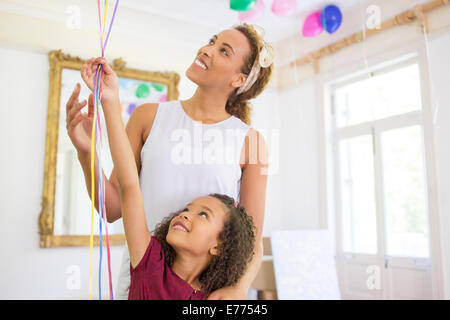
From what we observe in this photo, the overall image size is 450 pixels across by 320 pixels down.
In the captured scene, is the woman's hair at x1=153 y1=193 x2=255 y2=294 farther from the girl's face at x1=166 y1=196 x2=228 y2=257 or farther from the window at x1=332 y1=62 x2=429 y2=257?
the window at x1=332 y1=62 x2=429 y2=257

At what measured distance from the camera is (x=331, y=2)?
260 centimetres

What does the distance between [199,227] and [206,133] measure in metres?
0.18

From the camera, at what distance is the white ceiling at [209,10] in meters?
2.42

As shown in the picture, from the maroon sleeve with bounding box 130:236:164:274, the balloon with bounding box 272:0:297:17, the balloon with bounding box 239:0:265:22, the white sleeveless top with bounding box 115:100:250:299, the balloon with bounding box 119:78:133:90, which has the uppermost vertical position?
the balloon with bounding box 272:0:297:17

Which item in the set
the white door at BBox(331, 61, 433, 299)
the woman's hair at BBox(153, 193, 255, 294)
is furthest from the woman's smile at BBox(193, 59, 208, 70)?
the white door at BBox(331, 61, 433, 299)

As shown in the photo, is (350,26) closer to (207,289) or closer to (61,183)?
(61,183)

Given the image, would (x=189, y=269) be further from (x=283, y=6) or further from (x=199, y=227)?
(x=283, y=6)

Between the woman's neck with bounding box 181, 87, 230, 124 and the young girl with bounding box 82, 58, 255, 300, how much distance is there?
0.16m

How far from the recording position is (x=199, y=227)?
614 millimetres

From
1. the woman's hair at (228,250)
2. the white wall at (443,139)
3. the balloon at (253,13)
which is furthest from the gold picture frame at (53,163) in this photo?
the woman's hair at (228,250)

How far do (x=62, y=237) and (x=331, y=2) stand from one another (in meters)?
2.20

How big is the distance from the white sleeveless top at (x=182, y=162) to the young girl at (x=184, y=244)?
0.14ft

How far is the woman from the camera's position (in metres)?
0.69

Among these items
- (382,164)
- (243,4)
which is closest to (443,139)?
(382,164)
